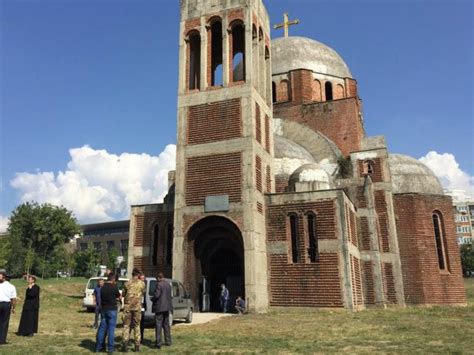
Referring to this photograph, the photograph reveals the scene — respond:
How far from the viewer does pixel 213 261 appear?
23.4 meters

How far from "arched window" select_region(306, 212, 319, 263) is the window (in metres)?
9.47

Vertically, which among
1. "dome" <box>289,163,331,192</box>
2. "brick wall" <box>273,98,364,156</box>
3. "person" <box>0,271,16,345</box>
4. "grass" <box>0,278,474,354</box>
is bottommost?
"grass" <box>0,278,474,354</box>

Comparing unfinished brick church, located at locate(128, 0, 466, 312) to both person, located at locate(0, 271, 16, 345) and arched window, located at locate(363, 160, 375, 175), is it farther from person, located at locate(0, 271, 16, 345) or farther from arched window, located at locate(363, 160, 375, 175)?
person, located at locate(0, 271, 16, 345)

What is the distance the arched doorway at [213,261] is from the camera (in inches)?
846

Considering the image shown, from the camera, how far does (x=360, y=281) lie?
2367cm

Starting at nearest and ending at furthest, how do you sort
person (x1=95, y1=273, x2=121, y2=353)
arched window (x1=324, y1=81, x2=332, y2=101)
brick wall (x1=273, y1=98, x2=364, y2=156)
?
person (x1=95, y1=273, x2=121, y2=353)
brick wall (x1=273, y1=98, x2=364, y2=156)
arched window (x1=324, y1=81, x2=332, y2=101)

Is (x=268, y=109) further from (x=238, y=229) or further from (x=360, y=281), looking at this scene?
(x=360, y=281)

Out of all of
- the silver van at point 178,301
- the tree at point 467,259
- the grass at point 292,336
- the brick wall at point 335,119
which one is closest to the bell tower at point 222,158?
the silver van at point 178,301

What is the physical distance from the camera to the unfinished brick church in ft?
68.6

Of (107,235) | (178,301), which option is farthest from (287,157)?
(107,235)

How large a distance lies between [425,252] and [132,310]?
2057cm

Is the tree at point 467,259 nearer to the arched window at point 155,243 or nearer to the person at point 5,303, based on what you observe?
the arched window at point 155,243

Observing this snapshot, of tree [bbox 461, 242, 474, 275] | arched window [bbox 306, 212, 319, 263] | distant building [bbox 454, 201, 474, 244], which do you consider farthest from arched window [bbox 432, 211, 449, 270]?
distant building [bbox 454, 201, 474, 244]

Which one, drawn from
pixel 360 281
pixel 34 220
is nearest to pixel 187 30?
pixel 360 281
